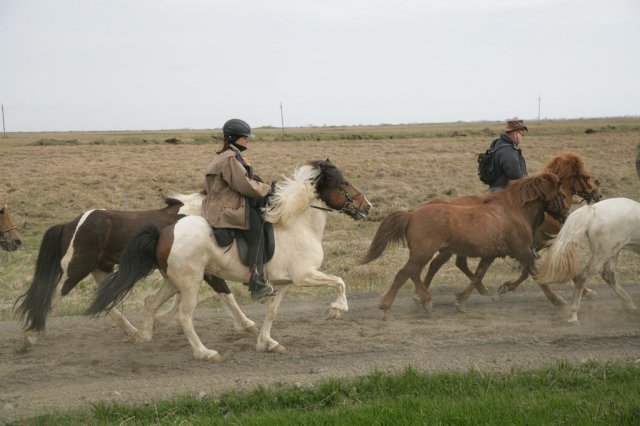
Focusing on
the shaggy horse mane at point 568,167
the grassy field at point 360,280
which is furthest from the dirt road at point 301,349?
the shaggy horse mane at point 568,167

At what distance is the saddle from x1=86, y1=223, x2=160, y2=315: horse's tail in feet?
2.28

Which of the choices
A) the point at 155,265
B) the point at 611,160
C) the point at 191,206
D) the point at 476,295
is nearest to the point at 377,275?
the point at 476,295

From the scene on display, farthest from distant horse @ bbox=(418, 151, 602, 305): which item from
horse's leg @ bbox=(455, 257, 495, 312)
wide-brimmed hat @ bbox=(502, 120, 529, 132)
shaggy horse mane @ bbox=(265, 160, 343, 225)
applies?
shaggy horse mane @ bbox=(265, 160, 343, 225)

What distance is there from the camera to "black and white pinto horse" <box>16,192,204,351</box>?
297 inches

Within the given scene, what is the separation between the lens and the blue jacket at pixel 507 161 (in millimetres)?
9719

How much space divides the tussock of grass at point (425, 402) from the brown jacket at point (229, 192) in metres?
2.04

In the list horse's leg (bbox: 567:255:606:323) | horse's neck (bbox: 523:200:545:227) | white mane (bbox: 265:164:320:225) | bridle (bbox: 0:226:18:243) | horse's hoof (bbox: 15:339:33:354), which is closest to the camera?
white mane (bbox: 265:164:320:225)

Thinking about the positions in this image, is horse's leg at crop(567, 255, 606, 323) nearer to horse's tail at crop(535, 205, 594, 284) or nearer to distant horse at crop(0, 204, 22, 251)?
horse's tail at crop(535, 205, 594, 284)

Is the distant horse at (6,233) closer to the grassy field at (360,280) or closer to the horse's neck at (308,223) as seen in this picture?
the grassy field at (360,280)

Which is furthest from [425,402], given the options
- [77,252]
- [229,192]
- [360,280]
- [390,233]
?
[360,280]

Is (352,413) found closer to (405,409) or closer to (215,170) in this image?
(405,409)

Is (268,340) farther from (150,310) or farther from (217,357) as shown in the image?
(150,310)

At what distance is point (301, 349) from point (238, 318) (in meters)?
1.21

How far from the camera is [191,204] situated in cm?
805
